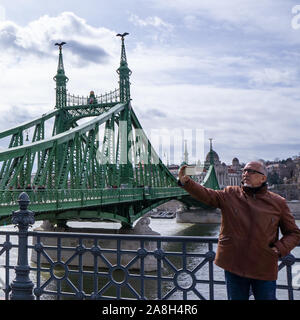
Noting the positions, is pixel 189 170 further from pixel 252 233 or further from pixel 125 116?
pixel 125 116

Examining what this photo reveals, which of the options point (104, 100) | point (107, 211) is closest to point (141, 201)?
point (107, 211)

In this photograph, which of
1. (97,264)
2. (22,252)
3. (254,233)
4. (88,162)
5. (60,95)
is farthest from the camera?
(60,95)

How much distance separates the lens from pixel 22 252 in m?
5.03

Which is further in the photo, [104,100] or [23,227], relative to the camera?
[104,100]

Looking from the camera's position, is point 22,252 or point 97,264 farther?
point 22,252

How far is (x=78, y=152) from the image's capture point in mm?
24516

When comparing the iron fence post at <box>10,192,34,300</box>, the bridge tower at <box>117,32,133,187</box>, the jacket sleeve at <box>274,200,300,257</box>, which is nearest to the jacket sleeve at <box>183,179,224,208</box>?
the jacket sleeve at <box>274,200,300,257</box>

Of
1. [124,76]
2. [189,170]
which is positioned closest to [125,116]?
[124,76]

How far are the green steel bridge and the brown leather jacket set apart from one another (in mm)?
13183

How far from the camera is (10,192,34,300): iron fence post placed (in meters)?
4.91

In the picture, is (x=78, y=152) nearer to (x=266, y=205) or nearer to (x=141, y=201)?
(x=141, y=201)

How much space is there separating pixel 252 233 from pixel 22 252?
2865mm
